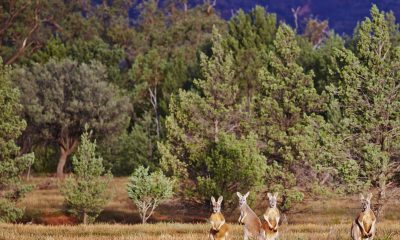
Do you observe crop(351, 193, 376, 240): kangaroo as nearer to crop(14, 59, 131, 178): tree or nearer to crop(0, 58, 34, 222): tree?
crop(0, 58, 34, 222): tree

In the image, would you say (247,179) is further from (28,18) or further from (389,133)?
(28,18)

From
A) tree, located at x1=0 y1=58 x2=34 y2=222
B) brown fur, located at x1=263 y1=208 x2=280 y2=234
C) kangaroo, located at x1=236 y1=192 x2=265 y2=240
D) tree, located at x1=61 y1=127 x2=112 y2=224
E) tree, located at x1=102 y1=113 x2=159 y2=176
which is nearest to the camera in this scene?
brown fur, located at x1=263 y1=208 x2=280 y2=234

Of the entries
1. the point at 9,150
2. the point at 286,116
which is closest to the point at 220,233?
the point at 286,116

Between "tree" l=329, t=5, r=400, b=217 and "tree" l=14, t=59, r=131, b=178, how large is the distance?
31779mm

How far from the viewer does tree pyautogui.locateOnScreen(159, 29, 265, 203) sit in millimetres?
36375

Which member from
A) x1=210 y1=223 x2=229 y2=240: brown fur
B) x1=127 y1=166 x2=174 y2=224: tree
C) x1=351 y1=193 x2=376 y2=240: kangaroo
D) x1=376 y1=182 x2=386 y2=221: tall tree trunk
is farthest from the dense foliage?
x1=210 y1=223 x2=229 y2=240: brown fur

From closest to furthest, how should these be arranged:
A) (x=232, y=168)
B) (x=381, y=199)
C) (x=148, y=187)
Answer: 1. (x=381, y=199)
2. (x=148, y=187)
3. (x=232, y=168)

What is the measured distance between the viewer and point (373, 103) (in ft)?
107

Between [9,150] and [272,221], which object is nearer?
[272,221]

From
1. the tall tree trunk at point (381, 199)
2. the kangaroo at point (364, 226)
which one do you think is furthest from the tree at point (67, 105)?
the kangaroo at point (364, 226)

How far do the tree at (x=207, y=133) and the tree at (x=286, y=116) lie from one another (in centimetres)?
159

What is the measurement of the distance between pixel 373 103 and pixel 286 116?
645cm

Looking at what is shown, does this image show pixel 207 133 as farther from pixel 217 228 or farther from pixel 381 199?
pixel 217 228

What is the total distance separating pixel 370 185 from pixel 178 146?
12161 millimetres
